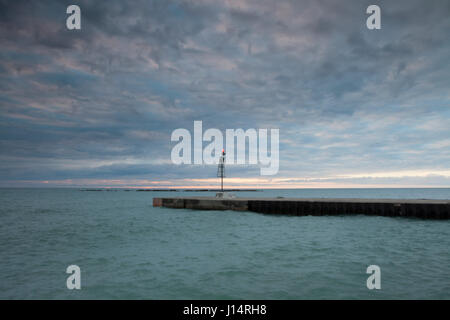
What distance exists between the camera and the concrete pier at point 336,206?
31672mm

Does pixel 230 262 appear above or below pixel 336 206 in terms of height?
below

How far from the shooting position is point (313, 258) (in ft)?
51.3

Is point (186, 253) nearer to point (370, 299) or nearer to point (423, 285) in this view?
point (370, 299)

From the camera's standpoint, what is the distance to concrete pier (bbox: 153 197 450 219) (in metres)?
31.7

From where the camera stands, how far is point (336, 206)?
34.9 m

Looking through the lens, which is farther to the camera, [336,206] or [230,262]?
[336,206]

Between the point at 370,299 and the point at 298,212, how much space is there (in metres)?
27.4

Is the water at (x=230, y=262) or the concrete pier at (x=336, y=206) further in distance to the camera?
the concrete pier at (x=336, y=206)

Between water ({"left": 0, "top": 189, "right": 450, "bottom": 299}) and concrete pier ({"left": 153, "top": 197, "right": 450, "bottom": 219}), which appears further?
concrete pier ({"left": 153, "top": 197, "right": 450, "bottom": 219})
